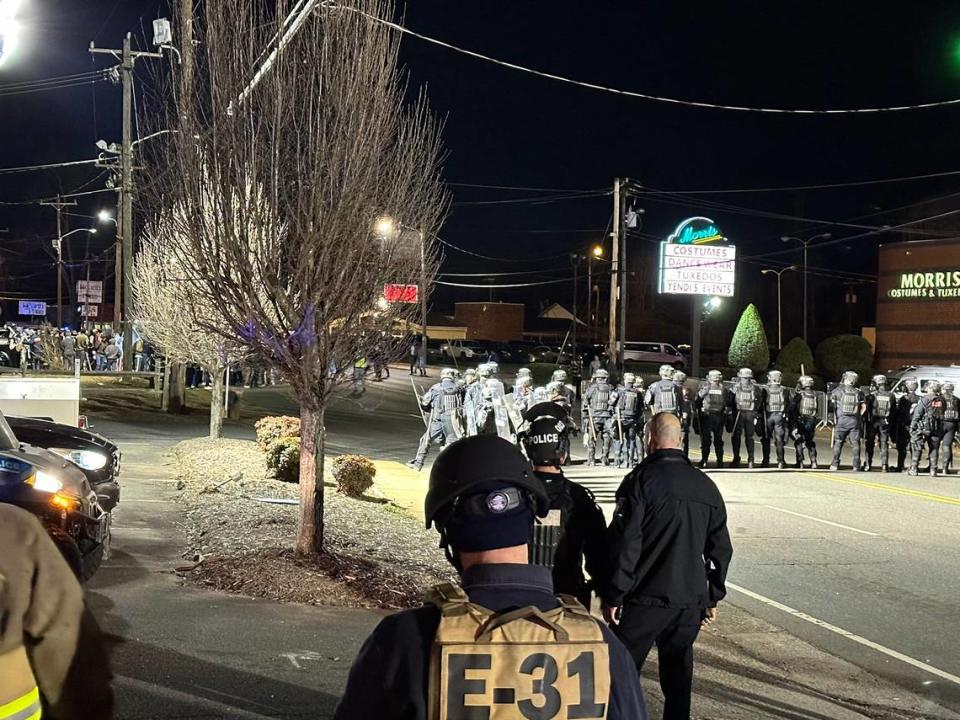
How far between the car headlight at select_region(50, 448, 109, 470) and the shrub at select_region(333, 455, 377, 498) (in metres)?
3.59

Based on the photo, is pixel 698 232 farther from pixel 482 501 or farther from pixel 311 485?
pixel 482 501

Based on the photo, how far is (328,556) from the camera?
9352 mm

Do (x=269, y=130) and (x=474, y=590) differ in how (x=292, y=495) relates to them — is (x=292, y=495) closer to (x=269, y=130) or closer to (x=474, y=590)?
(x=269, y=130)

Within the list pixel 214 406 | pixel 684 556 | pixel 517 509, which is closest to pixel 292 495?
pixel 214 406

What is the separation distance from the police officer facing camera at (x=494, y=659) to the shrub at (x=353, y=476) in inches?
481

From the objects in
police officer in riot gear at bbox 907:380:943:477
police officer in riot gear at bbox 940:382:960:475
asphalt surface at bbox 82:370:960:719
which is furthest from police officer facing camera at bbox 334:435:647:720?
police officer in riot gear at bbox 940:382:960:475

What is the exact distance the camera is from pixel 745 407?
21.8 meters

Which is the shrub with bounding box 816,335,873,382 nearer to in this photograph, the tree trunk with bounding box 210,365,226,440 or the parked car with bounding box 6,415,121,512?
the tree trunk with bounding box 210,365,226,440

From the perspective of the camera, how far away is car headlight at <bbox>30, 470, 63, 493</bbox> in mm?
7066

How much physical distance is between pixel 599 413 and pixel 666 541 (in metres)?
16.5

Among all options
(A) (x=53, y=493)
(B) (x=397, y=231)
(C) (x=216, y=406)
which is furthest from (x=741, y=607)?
(C) (x=216, y=406)

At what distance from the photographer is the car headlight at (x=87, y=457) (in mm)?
11328

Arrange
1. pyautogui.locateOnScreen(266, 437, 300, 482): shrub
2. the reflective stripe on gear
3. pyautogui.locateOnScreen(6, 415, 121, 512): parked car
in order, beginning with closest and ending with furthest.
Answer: the reflective stripe on gear → pyautogui.locateOnScreen(6, 415, 121, 512): parked car → pyautogui.locateOnScreen(266, 437, 300, 482): shrub

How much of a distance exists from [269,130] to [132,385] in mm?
24649
